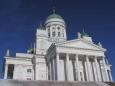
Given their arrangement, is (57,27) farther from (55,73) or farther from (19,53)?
(55,73)

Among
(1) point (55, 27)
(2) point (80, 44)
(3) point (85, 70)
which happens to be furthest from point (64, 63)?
(1) point (55, 27)

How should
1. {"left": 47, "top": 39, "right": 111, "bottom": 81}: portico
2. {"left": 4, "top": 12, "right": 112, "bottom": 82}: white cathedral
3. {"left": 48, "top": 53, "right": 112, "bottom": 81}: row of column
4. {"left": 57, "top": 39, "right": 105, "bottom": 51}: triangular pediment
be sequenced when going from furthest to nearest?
1. {"left": 57, "top": 39, "right": 105, "bottom": 51}: triangular pediment
2. {"left": 4, "top": 12, "right": 112, "bottom": 82}: white cathedral
3. {"left": 47, "top": 39, "right": 111, "bottom": 81}: portico
4. {"left": 48, "top": 53, "right": 112, "bottom": 81}: row of column

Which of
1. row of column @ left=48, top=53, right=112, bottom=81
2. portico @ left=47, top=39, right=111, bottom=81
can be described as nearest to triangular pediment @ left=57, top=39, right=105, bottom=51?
portico @ left=47, top=39, right=111, bottom=81

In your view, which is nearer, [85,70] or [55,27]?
[85,70]

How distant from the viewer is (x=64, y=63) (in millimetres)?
47219

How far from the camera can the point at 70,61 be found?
158 feet

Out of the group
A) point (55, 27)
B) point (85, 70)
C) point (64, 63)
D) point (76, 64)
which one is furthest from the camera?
point (55, 27)

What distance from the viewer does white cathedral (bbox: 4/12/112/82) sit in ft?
145

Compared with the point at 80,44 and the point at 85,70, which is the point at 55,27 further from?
the point at 85,70

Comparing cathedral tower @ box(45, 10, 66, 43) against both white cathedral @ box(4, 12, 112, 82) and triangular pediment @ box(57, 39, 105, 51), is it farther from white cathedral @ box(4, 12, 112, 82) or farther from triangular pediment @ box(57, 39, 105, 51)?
triangular pediment @ box(57, 39, 105, 51)

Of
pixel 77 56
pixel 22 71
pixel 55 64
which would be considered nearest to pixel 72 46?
pixel 77 56

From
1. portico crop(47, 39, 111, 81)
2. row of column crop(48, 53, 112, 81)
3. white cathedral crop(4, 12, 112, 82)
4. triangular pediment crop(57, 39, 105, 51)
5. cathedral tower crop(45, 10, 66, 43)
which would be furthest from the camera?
cathedral tower crop(45, 10, 66, 43)

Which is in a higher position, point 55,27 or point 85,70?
point 55,27

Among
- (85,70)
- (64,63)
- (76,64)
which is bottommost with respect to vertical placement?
(85,70)
